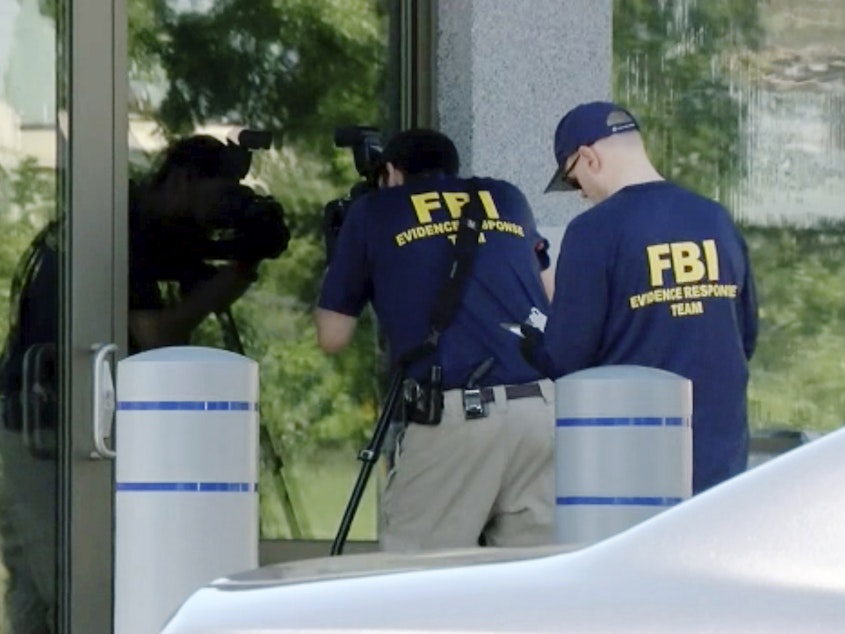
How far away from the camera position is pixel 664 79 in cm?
981

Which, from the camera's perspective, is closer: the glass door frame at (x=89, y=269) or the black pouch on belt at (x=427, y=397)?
the black pouch on belt at (x=427, y=397)

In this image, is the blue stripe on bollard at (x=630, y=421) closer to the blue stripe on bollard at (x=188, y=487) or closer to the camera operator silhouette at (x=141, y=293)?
the blue stripe on bollard at (x=188, y=487)

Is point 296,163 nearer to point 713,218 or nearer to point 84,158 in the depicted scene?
point 84,158

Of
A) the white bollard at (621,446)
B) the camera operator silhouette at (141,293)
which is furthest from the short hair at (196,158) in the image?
the white bollard at (621,446)

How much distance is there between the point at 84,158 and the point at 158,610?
2.77 m

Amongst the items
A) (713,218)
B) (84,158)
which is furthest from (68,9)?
(713,218)

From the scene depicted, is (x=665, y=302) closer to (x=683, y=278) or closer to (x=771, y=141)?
(x=683, y=278)

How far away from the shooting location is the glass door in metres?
8.12

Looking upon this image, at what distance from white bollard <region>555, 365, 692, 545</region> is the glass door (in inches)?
105

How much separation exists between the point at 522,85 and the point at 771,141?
1298mm

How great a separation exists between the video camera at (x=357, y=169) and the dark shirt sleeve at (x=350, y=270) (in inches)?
14.9

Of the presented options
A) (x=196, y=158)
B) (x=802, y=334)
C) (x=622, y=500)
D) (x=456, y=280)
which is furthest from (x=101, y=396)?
(x=802, y=334)

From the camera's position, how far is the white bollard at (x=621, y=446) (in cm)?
582

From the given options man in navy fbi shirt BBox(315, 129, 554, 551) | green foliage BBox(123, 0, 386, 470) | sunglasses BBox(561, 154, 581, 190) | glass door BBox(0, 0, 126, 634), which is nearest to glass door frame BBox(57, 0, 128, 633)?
glass door BBox(0, 0, 126, 634)
